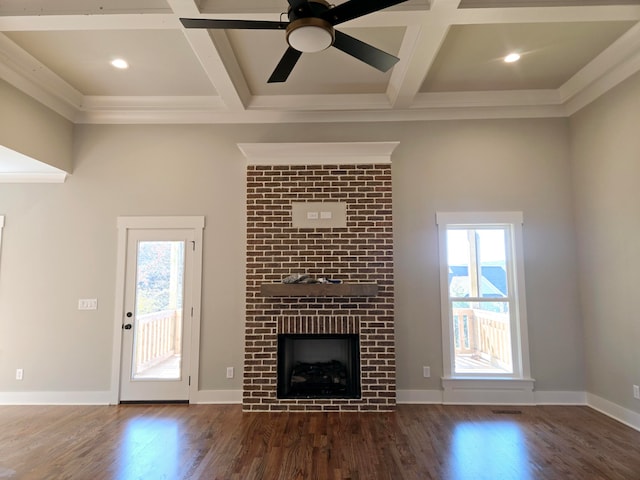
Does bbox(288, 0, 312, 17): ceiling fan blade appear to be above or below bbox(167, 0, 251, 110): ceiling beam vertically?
below

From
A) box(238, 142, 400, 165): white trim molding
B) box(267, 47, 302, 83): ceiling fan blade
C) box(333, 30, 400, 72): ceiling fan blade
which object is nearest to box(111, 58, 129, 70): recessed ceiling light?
box(238, 142, 400, 165): white trim molding

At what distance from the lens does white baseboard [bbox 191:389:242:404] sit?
409 centimetres

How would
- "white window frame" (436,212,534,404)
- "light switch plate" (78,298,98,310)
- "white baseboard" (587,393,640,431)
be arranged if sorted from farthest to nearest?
"light switch plate" (78,298,98,310) → "white window frame" (436,212,534,404) → "white baseboard" (587,393,640,431)

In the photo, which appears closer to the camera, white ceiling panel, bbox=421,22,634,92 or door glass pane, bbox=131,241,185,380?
white ceiling panel, bbox=421,22,634,92

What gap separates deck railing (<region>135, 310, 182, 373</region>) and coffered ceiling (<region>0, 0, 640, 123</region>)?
96.0 inches

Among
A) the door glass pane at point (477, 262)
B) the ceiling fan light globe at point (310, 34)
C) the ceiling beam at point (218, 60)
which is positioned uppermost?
the ceiling beam at point (218, 60)

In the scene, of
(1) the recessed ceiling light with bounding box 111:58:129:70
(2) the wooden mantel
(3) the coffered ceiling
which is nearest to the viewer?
(3) the coffered ceiling

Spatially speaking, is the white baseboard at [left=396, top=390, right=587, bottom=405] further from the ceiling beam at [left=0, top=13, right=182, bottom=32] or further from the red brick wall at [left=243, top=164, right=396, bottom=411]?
the ceiling beam at [left=0, top=13, right=182, bottom=32]

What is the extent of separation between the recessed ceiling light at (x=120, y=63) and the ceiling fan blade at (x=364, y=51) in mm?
2489

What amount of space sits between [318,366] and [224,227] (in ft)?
6.65

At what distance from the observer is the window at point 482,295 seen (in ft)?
13.5

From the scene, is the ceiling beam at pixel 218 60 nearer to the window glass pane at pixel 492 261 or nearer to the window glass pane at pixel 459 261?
the window glass pane at pixel 459 261

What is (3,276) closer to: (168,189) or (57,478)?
(168,189)

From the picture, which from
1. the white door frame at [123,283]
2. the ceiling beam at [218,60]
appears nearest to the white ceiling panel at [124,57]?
the ceiling beam at [218,60]
